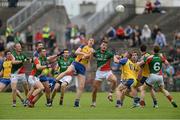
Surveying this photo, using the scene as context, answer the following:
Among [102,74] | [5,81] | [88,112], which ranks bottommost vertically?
[88,112]

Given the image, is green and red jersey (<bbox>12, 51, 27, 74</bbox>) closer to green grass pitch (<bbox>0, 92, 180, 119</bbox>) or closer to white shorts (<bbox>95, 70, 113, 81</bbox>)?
green grass pitch (<bbox>0, 92, 180, 119</bbox>)

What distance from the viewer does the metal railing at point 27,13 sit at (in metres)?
59.3

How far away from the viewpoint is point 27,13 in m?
60.1

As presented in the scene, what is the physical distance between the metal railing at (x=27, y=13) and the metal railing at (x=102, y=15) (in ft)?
9.25

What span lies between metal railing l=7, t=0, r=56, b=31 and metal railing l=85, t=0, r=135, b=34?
2.82 meters

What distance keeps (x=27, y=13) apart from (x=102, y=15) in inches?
203

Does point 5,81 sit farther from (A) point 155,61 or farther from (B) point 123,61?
(A) point 155,61

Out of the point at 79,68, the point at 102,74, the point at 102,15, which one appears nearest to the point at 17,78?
the point at 79,68

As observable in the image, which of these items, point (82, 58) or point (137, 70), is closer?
point (82, 58)

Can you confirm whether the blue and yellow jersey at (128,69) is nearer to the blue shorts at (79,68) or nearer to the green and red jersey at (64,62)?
the blue shorts at (79,68)

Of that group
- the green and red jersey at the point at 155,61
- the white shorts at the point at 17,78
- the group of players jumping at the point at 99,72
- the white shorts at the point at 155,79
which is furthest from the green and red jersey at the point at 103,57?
the white shorts at the point at 17,78

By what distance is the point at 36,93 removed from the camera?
33.1 m

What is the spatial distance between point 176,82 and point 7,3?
1828cm

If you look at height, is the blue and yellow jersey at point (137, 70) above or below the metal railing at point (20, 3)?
below
